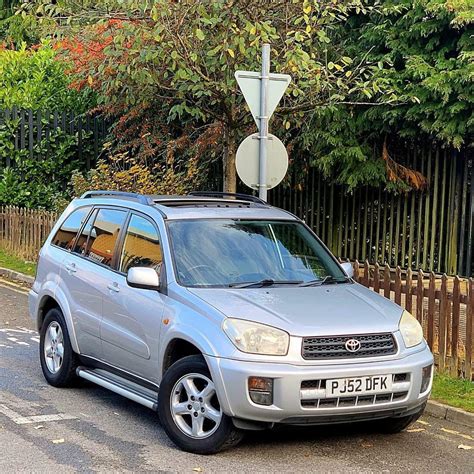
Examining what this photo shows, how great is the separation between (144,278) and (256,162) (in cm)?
324

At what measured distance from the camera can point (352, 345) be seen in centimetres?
553

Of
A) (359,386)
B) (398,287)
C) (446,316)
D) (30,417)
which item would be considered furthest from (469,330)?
(30,417)

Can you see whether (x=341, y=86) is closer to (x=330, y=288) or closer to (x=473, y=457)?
(x=330, y=288)

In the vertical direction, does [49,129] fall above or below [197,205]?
above

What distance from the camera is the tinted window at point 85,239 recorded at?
7.49m

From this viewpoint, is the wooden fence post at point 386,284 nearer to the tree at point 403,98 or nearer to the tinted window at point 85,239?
the tinted window at point 85,239

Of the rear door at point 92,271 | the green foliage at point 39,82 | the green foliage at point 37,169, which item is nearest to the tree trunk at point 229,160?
the rear door at point 92,271

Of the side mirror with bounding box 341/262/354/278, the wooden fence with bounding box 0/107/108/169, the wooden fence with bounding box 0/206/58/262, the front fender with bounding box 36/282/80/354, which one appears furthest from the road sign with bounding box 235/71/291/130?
the wooden fence with bounding box 0/107/108/169

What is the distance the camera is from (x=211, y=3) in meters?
10.8

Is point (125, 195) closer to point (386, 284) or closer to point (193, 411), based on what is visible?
point (193, 411)

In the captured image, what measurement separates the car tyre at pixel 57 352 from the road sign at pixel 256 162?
99.1 inches

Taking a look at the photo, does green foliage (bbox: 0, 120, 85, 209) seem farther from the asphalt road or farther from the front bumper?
the front bumper

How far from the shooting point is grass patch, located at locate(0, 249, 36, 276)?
50.9 feet

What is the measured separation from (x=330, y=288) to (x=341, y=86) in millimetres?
5725
